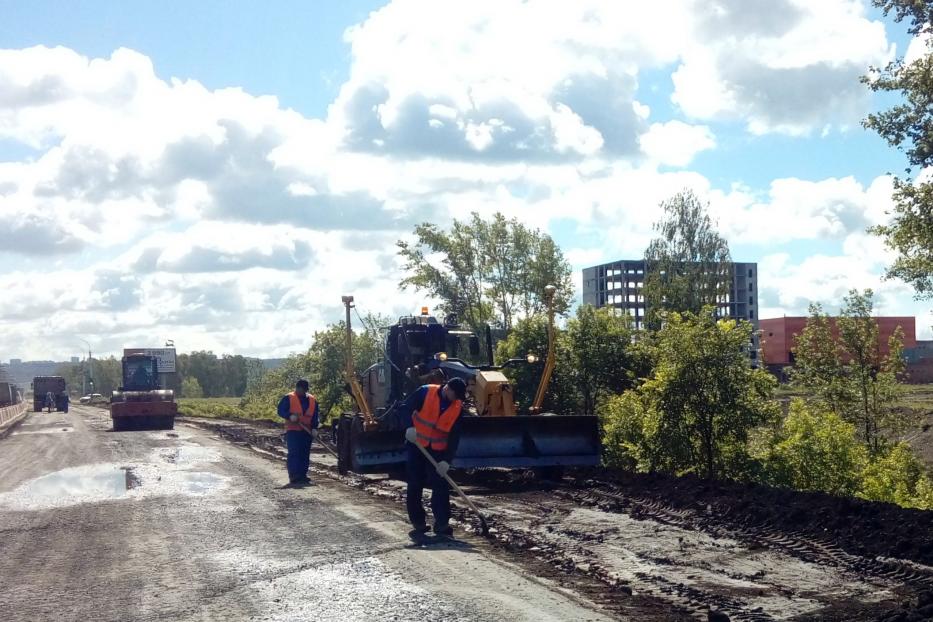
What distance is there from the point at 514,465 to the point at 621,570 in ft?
19.1

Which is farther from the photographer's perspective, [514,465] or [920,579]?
[514,465]

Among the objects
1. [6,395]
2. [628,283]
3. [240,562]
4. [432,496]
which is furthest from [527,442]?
[628,283]

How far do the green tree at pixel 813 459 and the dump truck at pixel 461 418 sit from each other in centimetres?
285

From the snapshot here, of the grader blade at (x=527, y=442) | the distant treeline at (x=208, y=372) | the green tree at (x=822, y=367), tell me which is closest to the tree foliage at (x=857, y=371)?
the green tree at (x=822, y=367)

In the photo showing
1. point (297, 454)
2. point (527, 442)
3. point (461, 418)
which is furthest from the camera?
point (297, 454)

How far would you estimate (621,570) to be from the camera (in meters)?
8.34

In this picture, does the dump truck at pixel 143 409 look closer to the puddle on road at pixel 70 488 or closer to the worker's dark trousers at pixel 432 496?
the puddle on road at pixel 70 488

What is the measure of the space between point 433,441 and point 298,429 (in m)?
6.27

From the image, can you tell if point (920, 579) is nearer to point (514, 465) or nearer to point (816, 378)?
point (514, 465)

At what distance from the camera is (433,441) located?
10.5 m

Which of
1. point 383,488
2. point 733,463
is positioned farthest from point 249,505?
point 733,463

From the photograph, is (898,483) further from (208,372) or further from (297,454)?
(208,372)

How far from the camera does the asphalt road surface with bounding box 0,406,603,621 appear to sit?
701 cm

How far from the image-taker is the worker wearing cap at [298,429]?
16.0m
